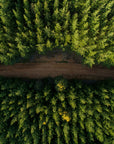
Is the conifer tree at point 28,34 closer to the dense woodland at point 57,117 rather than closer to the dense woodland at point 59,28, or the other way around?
the dense woodland at point 59,28

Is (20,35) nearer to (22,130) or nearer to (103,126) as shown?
(22,130)

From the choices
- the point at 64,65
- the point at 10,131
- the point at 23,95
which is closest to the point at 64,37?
the point at 64,65

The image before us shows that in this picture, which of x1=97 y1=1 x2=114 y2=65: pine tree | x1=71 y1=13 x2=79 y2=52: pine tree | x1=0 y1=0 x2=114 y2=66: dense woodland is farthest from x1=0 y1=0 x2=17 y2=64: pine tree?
x1=97 y1=1 x2=114 y2=65: pine tree

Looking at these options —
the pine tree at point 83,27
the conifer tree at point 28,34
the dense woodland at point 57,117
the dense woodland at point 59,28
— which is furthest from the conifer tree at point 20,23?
the pine tree at point 83,27

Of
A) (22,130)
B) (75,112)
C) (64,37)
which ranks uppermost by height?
(64,37)

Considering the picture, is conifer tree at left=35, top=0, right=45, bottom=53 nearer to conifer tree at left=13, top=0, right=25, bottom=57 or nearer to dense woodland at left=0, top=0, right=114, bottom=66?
dense woodland at left=0, top=0, right=114, bottom=66

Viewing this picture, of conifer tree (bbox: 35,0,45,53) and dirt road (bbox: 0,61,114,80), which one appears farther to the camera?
dirt road (bbox: 0,61,114,80)
